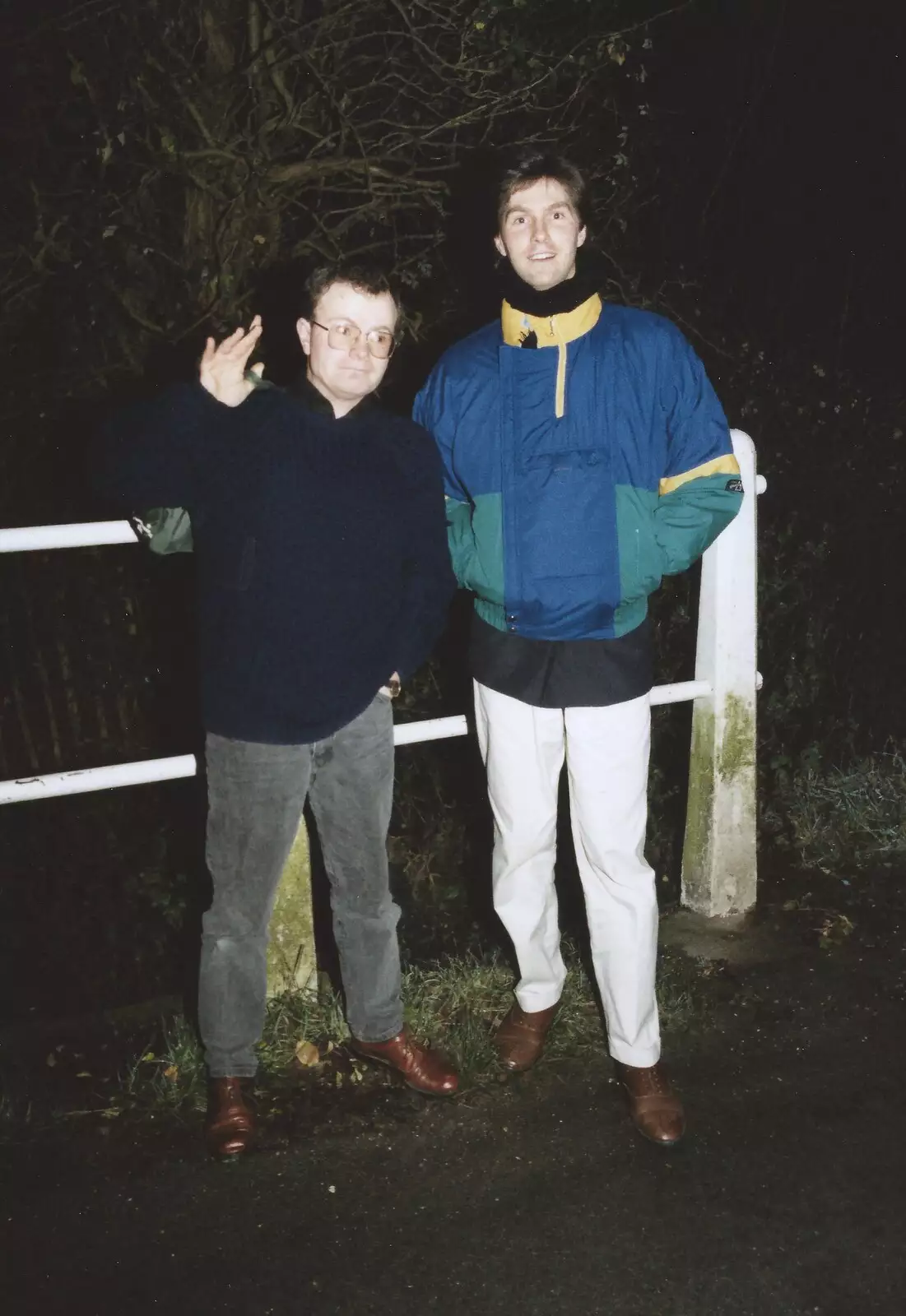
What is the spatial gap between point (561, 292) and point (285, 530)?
855mm

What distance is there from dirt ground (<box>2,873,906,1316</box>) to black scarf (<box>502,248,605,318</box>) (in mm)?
1934

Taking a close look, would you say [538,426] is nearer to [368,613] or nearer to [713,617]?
[368,613]

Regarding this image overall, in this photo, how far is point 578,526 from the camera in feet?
8.72

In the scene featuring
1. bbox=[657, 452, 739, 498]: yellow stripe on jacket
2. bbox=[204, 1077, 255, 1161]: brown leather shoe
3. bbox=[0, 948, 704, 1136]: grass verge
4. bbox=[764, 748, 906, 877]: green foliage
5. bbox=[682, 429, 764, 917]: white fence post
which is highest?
bbox=[657, 452, 739, 498]: yellow stripe on jacket

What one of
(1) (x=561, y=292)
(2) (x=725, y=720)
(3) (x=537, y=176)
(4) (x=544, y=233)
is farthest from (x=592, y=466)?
(2) (x=725, y=720)

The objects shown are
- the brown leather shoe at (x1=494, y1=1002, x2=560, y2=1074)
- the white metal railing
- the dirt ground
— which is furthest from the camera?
the white metal railing

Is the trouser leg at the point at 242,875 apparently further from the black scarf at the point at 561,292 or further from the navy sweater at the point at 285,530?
the black scarf at the point at 561,292

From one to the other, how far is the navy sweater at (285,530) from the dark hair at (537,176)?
0.61m

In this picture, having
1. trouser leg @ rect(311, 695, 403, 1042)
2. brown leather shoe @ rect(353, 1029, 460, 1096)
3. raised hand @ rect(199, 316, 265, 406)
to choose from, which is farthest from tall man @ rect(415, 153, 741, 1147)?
raised hand @ rect(199, 316, 265, 406)

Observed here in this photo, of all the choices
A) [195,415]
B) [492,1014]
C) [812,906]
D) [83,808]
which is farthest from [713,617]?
[83,808]

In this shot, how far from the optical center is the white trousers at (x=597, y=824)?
2797 mm

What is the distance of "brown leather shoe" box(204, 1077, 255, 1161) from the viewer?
2676 mm

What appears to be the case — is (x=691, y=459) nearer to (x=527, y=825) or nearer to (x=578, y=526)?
(x=578, y=526)

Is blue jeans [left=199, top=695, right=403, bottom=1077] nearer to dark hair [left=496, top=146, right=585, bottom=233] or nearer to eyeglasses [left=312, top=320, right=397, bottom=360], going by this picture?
eyeglasses [left=312, top=320, right=397, bottom=360]
